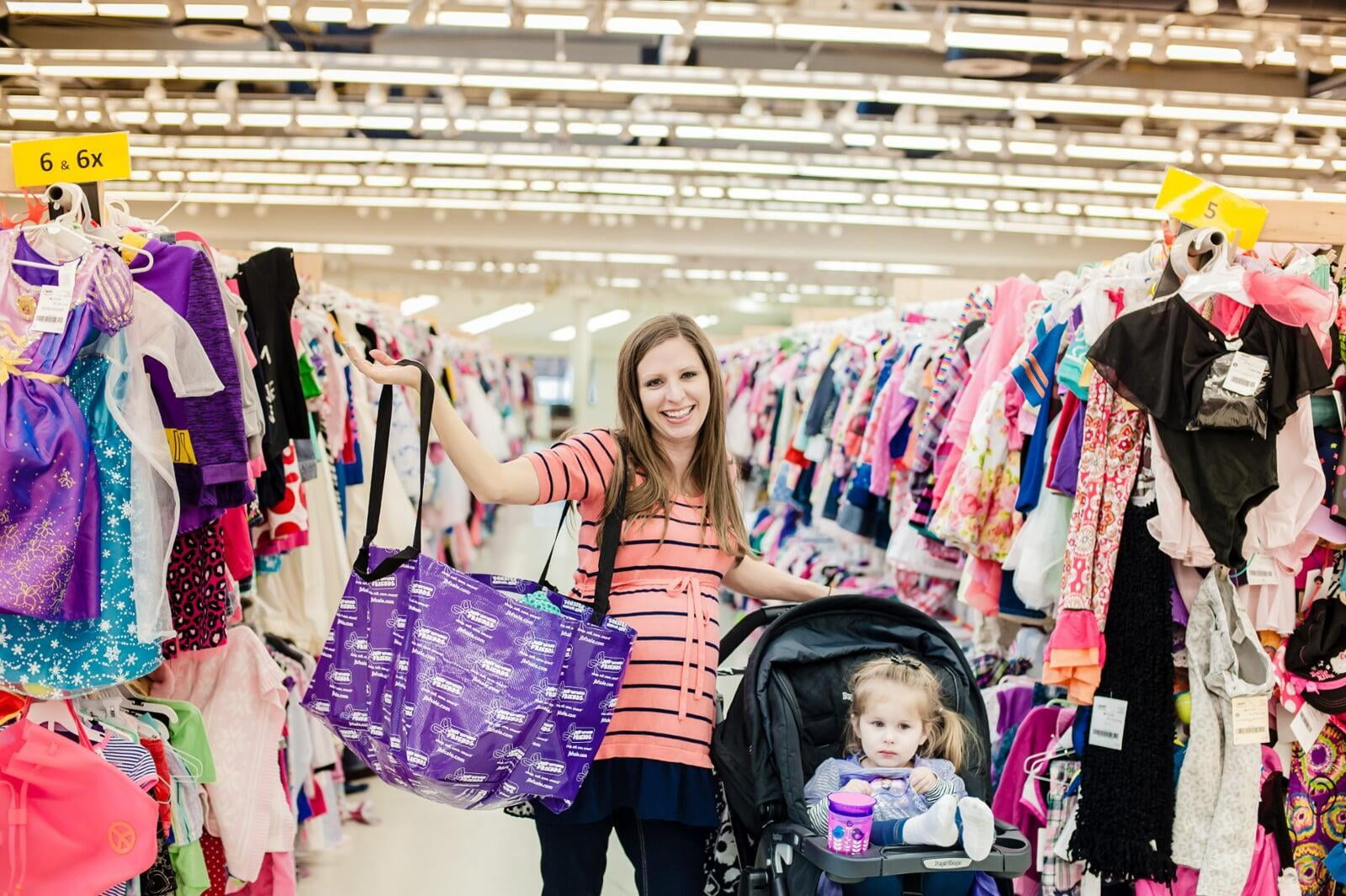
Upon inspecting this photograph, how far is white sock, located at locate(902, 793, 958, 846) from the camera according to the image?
6.61 feet

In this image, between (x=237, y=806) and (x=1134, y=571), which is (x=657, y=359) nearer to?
(x=1134, y=571)

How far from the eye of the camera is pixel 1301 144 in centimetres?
1128

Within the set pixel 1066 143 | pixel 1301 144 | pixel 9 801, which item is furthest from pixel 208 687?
pixel 1301 144

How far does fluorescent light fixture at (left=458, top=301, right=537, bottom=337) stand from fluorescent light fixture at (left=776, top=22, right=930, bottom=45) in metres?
18.0

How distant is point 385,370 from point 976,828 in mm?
1325

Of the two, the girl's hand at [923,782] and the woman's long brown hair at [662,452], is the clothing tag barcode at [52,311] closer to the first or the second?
the woman's long brown hair at [662,452]

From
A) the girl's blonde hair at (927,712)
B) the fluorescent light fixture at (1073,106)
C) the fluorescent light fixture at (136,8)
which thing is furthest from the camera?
the fluorescent light fixture at (1073,106)

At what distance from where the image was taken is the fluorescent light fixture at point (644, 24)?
773 cm

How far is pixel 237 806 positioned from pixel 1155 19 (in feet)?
27.9

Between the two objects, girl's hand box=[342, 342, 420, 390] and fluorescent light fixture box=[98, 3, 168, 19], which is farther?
fluorescent light fixture box=[98, 3, 168, 19]

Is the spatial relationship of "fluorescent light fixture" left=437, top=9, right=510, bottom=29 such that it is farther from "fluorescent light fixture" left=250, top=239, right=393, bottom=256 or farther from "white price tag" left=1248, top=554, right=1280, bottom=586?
"fluorescent light fixture" left=250, top=239, right=393, bottom=256

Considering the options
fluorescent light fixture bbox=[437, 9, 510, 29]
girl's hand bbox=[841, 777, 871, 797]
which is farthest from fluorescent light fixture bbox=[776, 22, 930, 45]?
girl's hand bbox=[841, 777, 871, 797]

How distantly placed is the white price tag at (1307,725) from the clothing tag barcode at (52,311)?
273cm

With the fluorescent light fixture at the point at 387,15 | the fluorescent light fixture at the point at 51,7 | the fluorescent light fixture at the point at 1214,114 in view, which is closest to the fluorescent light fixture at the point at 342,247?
the fluorescent light fixture at the point at 51,7
